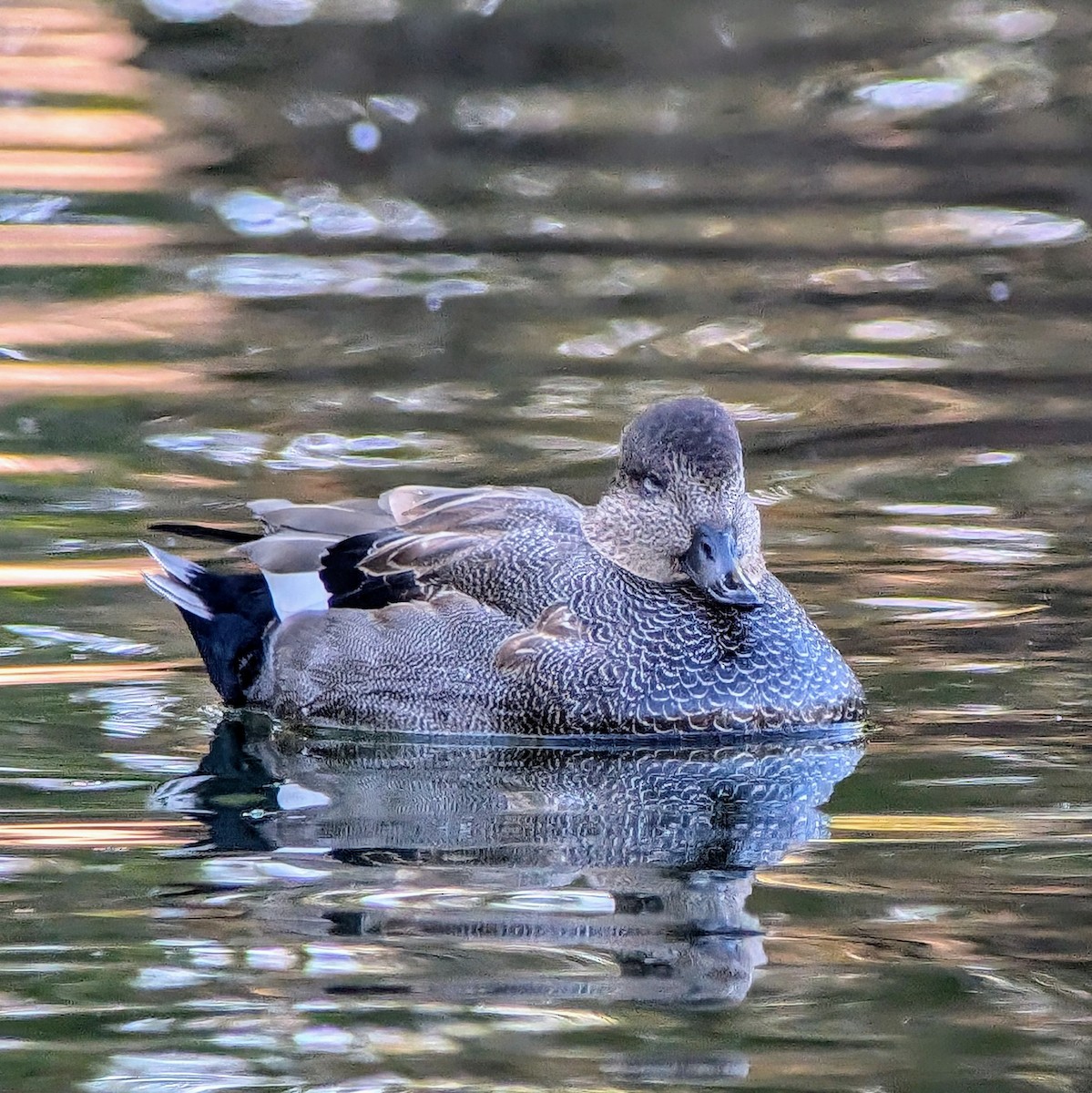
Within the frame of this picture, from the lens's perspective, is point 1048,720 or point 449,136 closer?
point 1048,720

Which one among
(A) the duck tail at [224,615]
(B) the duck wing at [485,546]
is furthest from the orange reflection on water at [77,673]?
(B) the duck wing at [485,546]

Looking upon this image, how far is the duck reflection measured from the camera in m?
5.46

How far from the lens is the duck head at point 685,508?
7227mm

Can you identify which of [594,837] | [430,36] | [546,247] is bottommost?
[594,837]

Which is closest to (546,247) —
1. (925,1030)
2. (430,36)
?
(430,36)

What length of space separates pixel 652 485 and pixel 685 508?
14 centimetres

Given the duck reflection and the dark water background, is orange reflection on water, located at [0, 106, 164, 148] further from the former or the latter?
the duck reflection

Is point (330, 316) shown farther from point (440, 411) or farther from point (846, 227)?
point (846, 227)

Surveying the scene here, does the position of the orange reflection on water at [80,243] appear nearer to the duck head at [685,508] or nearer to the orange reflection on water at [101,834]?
the duck head at [685,508]

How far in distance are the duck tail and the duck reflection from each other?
15cm

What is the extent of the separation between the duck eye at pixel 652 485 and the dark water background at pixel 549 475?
79cm

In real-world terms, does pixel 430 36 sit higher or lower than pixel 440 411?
higher

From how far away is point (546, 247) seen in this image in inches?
524

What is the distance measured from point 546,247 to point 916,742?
6.59 meters
